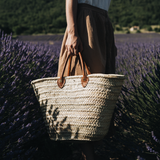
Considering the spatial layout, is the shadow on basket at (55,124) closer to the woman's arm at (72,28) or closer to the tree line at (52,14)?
the woman's arm at (72,28)

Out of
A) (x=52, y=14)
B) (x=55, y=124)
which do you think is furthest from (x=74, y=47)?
(x=52, y=14)

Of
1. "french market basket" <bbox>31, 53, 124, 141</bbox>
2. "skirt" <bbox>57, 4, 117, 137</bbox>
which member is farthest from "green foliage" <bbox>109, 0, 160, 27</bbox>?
"french market basket" <bbox>31, 53, 124, 141</bbox>

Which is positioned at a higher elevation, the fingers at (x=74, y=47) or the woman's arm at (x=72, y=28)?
the woman's arm at (x=72, y=28)

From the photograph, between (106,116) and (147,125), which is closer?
(106,116)

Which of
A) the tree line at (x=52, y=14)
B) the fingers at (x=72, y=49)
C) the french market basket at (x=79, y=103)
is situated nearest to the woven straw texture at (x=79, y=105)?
the french market basket at (x=79, y=103)

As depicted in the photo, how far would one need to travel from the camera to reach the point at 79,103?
1.11 metres

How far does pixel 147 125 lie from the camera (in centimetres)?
141

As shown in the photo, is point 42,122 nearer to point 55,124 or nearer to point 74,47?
point 55,124

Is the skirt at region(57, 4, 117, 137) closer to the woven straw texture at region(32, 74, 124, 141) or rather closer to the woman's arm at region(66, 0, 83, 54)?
the woman's arm at region(66, 0, 83, 54)

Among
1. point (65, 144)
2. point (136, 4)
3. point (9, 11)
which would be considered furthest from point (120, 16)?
point (65, 144)

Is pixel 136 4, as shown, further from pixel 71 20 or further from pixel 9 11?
pixel 71 20

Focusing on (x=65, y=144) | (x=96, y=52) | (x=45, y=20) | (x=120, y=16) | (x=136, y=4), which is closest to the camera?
(x=96, y=52)

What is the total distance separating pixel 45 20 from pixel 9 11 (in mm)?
10763

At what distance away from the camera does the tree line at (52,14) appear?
3653 cm
